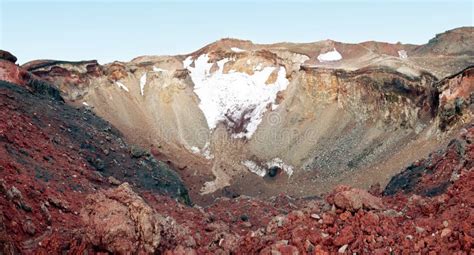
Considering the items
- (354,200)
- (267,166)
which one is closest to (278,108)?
(267,166)

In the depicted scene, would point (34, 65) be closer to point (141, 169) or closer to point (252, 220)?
point (141, 169)

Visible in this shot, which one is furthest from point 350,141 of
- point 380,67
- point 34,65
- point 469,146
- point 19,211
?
point 19,211

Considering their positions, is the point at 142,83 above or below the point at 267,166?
above

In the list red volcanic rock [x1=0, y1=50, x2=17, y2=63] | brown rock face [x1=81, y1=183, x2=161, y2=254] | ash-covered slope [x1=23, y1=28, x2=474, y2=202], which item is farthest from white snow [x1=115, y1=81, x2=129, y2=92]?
brown rock face [x1=81, y1=183, x2=161, y2=254]

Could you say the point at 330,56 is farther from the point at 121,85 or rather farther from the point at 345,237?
the point at 345,237

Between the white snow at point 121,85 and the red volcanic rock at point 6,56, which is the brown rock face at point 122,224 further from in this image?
the white snow at point 121,85

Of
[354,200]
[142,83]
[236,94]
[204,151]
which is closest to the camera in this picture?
[354,200]

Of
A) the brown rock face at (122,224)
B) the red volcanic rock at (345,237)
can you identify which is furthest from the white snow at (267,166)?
the red volcanic rock at (345,237)
